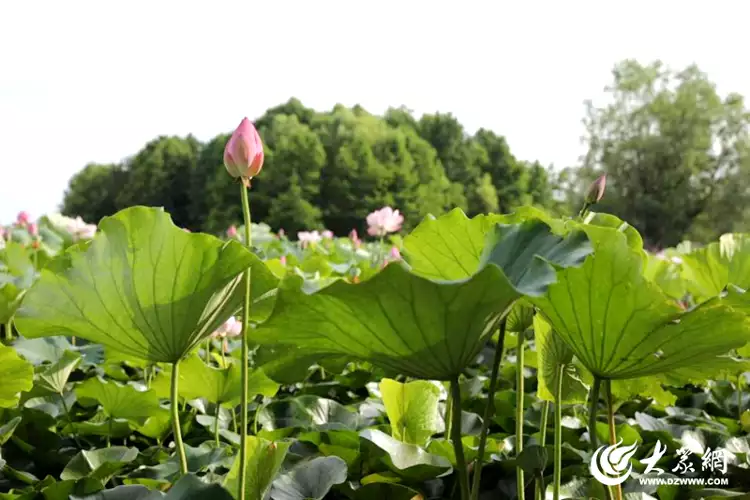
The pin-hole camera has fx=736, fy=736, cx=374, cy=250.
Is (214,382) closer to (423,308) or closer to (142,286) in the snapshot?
(142,286)

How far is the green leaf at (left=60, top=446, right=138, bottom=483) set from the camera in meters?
0.85

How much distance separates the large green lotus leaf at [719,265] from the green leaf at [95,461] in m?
0.87

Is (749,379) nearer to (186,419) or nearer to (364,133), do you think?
(186,419)

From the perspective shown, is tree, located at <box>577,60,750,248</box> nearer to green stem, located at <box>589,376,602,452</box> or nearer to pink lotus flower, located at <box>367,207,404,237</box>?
pink lotus flower, located at <box>367,207,404,237</box>

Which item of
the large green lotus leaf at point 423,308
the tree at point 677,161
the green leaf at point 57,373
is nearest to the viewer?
the large green lotus leaf at point 423,308

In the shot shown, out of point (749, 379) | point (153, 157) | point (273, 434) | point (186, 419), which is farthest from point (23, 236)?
point (153, 157)

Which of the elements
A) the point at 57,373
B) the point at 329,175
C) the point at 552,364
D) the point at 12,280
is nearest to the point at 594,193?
the point at 552,364

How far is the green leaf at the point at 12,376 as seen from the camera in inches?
28.8

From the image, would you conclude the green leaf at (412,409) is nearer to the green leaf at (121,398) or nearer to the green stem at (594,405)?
the green stem at (594,405)

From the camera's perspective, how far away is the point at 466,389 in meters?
1.20

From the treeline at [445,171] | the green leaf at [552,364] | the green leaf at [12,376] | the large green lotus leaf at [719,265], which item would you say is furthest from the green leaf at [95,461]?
the treeline at [445,171]

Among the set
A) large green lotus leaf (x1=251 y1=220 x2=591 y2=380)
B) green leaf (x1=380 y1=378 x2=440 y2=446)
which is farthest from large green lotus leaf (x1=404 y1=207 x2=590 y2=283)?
green leaf (x1=380 y1=378 x2=440 y2=446)

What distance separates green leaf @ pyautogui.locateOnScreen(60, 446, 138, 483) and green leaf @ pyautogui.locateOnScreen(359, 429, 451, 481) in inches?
12.0

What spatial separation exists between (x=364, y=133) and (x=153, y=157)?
8128 mm
